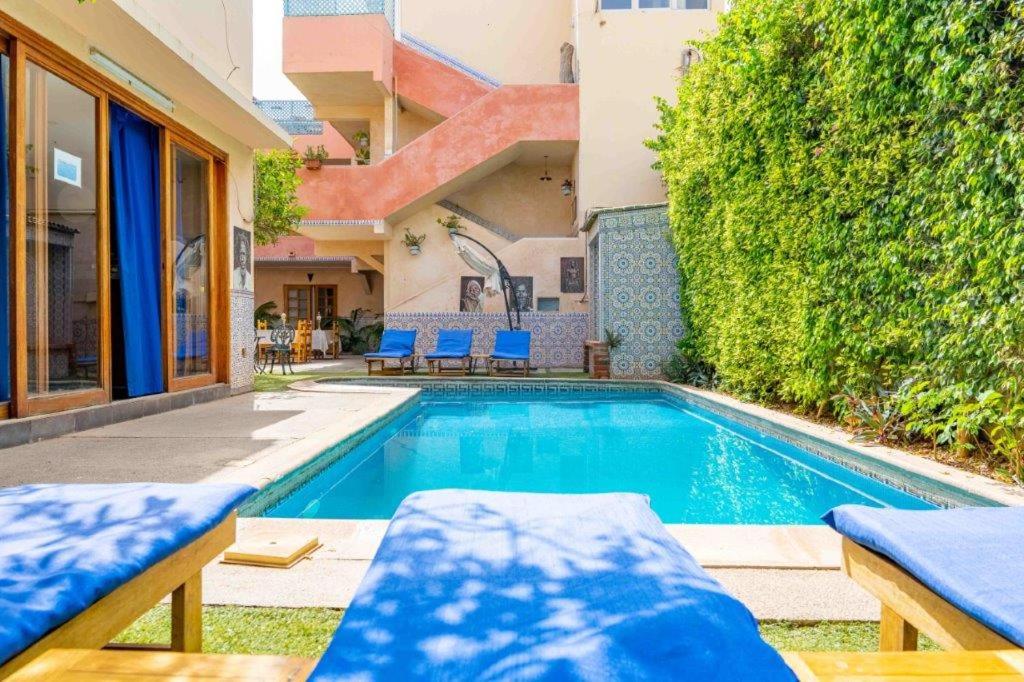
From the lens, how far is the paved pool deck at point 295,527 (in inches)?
84.0

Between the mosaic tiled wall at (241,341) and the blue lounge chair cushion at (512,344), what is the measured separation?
14.7 ft

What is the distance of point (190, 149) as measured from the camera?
23.2ft

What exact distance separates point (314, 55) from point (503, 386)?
29.4 feet

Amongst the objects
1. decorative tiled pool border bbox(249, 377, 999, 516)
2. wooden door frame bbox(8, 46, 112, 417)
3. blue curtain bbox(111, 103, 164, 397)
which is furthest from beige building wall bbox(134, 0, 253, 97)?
decorative tiled pool border bbox(249, 377, 999, 516)

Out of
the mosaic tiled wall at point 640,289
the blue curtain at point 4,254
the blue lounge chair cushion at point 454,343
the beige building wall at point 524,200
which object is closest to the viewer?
the blue curtain at point 4,254

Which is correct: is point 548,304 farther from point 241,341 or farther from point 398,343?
point 241,341

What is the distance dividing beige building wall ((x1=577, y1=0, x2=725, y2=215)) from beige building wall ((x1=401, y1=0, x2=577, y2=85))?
3.42m

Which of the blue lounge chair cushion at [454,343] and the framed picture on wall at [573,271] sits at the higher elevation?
the framed picture on wall at [573,271]

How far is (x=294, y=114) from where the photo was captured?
2067 cm

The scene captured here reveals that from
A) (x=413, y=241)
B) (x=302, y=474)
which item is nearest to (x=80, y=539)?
(x=302, y=474)

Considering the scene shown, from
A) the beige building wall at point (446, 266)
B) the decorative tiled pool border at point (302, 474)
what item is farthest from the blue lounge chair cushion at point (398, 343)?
the decorative tiled pool border at point (302, 474)

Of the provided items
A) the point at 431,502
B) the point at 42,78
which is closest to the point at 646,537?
the point at 431,502

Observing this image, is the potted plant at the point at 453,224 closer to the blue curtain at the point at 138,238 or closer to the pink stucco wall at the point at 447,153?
the pink stucco wall at the point at 447,153

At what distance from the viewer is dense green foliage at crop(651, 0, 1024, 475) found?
3529 mm
